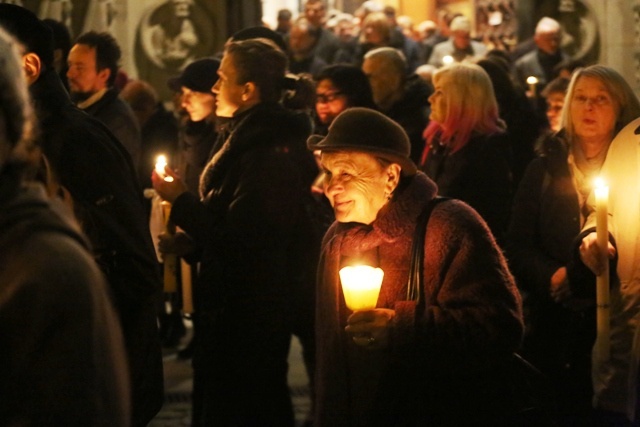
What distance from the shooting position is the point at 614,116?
6.22 m

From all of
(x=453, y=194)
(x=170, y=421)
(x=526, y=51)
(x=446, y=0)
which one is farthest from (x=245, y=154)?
(x=446, y=0)

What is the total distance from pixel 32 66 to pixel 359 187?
4.13ft

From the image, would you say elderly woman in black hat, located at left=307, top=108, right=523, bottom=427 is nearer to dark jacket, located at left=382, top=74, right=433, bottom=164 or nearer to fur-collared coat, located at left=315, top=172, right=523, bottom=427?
fur-collared coat, located at left=315, top=172, right=523, bottom=427

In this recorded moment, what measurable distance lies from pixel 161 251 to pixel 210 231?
2.25ft

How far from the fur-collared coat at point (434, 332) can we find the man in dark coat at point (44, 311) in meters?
1.91

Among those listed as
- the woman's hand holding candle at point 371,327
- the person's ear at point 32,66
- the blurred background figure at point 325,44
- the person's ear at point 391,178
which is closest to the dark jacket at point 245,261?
the person's ear at point 32,66

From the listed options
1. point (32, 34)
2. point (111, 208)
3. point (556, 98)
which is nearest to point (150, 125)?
point (556, 98)

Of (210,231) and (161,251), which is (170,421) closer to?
(161,251)

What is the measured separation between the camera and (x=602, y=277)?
17.3ft

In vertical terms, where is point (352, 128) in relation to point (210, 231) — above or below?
above

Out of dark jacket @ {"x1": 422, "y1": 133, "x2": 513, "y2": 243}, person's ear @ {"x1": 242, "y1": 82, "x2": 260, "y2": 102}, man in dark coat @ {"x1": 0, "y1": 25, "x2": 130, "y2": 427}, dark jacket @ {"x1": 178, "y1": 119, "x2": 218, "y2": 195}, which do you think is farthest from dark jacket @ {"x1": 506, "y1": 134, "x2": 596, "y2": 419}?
man in dark coat @ {"x1": 0, "y1": 25, "x2": 130, "y2": 427}

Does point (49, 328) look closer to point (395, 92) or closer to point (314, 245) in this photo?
point (314, 245)

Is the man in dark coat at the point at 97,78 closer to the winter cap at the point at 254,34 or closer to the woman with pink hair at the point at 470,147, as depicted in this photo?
the winter cap at the point at 254,34

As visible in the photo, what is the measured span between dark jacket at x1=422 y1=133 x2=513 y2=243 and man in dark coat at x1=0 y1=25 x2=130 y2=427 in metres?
5.00
